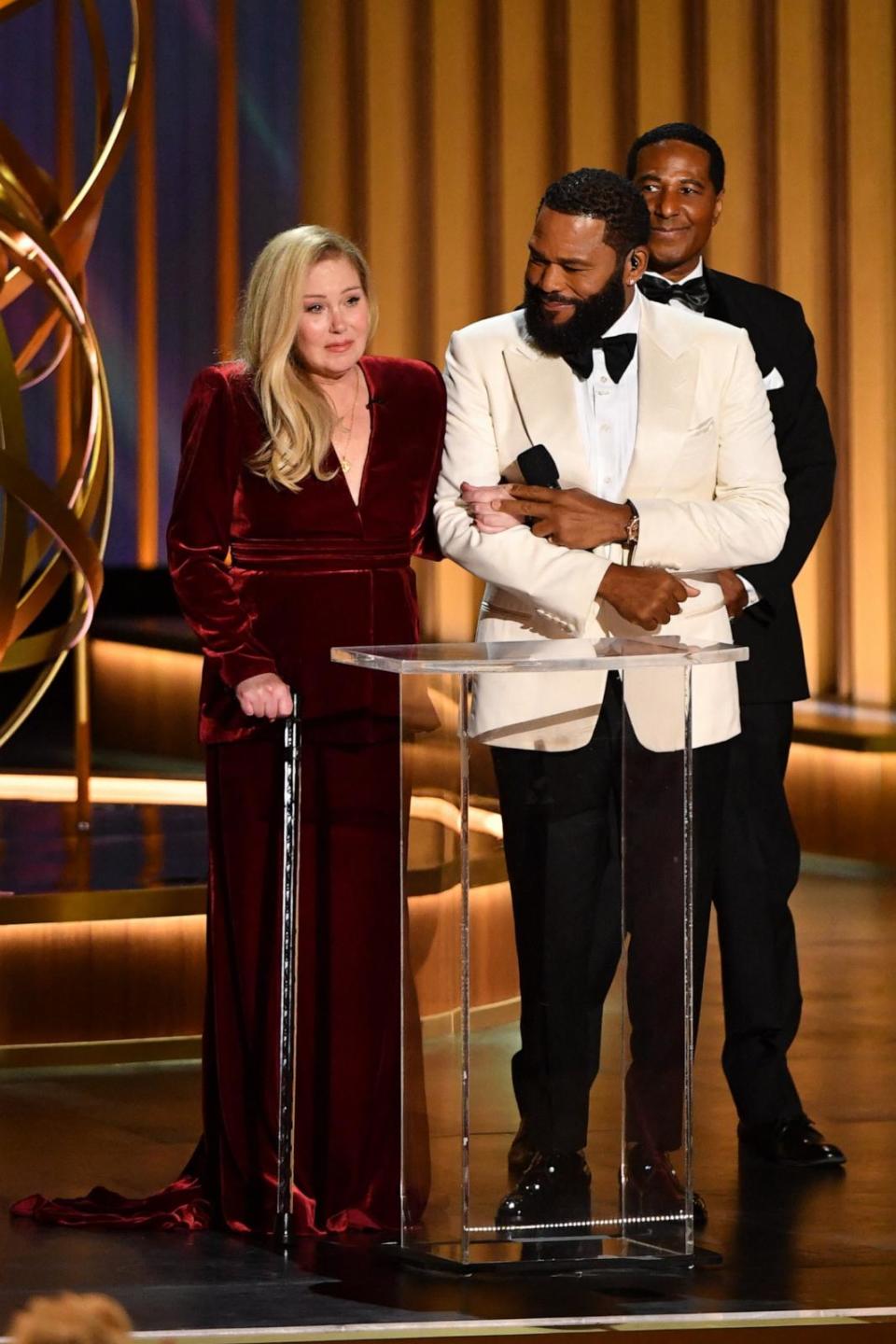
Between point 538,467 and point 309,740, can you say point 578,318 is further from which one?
point 309,740

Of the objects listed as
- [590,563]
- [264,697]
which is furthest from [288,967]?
[590,563]

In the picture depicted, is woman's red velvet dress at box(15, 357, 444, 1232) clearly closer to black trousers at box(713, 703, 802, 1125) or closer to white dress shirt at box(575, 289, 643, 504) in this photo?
white dress shirt at box(575, 289, 643, 504)

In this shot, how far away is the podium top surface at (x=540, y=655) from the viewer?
90.8 inches

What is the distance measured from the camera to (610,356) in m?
2.64

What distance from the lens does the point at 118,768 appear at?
7199 mm

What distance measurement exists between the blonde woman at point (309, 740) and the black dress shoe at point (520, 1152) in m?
0.28

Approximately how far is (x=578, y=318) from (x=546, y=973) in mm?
744

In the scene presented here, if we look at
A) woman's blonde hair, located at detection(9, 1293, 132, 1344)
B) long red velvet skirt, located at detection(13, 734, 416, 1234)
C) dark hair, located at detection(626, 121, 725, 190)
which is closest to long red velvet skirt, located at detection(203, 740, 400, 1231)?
long red velvet skirt, located at detection(13, 734, 416, 1234)

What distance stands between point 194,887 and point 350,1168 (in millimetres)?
1232

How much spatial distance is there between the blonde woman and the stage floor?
0.11m

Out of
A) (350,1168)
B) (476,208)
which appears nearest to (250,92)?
(476,208)

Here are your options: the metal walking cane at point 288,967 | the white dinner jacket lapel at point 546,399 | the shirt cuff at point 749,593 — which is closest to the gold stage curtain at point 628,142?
the shirt cuff at point 749,593

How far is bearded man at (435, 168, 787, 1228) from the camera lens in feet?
8.04

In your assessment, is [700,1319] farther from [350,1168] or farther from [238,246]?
[238,246]
